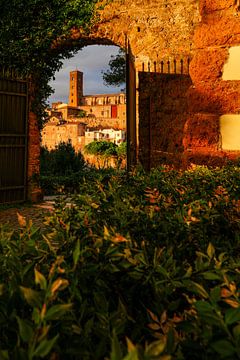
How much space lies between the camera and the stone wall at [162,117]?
6809 mm

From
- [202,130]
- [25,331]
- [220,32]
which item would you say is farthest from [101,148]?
[25,331]

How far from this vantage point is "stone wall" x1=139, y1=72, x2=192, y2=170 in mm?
6809

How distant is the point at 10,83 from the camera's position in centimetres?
919

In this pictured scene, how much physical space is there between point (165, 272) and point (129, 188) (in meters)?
1.46

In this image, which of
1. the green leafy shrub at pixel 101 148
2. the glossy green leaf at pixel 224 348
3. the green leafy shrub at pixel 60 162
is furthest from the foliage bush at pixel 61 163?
the green leafy shrub at pixel 101 148

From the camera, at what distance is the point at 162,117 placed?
7.02 m

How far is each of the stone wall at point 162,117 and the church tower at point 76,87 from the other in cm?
8592

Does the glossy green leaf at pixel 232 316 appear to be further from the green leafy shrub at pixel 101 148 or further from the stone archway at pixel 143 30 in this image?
the green leafy shrub at pixel 101 148

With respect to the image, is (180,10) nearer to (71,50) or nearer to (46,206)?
(71,50)

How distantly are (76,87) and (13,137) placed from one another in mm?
84515

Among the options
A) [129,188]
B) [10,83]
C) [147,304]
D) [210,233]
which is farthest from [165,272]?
[10,83]

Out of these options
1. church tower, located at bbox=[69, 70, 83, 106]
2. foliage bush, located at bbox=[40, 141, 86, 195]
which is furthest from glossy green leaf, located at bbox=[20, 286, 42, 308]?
church tower, located at bbox=[69, 70, 83, 106]

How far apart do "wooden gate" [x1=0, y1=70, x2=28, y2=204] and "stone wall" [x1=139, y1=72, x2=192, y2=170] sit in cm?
352

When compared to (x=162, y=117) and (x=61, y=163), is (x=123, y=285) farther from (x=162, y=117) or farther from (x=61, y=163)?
(x=61, y=163)
